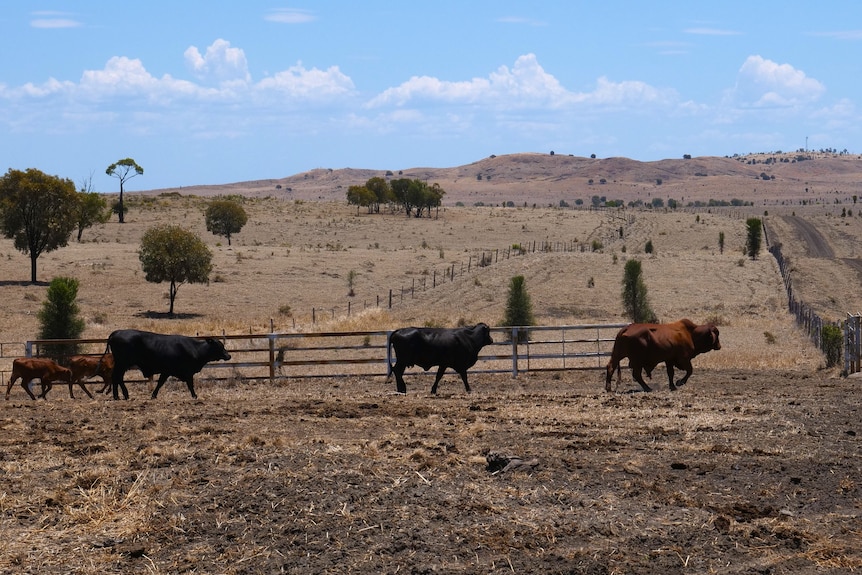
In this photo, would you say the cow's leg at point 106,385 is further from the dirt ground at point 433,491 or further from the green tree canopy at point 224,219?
the green tree canopy at point 224,219

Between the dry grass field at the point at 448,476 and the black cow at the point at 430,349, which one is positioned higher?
the black cow at the point at 430,349

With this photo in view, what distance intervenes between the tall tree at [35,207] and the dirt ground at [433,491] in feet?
119

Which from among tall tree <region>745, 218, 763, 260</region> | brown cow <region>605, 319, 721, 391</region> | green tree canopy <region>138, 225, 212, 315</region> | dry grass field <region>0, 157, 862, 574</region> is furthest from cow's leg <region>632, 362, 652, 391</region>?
tall tree <region>745, 218, 763, 260</region>

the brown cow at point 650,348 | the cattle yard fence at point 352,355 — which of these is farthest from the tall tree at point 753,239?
the brown cow at point 650,348

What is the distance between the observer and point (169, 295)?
4500 cm

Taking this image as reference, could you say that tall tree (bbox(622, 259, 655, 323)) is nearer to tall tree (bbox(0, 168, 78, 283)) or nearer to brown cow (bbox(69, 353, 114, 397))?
brown cow (bbox(69, 353, 114, 397))

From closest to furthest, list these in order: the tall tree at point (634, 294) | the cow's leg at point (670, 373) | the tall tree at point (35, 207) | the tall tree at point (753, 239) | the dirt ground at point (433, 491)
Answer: the dirt ground at point (433, 491) → the cow's leg at point (670, 373) → the tall tree at point (634, 294) → the tall tree at point (35, 207) → the tall tree at point (753, 239)

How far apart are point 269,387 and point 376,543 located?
11.7 m

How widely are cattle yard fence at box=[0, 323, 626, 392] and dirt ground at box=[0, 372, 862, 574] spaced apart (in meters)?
5.60

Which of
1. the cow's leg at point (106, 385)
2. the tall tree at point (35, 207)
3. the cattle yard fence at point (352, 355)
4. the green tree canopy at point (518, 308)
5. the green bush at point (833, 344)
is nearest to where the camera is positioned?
the cow's leg at point (106, 385)

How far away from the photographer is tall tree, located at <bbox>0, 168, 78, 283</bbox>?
158 ft

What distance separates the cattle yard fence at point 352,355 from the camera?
797 inches

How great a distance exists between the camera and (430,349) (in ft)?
59.7

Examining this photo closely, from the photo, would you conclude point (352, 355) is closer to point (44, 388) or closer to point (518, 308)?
point (518, 308)
